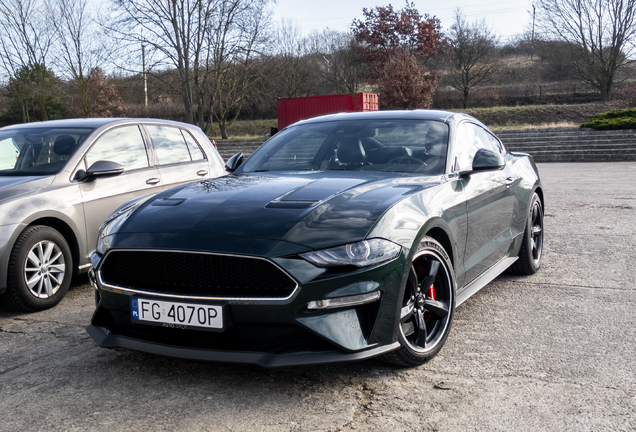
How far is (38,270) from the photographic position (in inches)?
177

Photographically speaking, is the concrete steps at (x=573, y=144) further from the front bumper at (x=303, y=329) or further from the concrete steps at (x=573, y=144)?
the front bumper at (x=303, y=329)

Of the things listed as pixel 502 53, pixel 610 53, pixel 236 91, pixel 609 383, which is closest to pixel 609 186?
pixel 609 383

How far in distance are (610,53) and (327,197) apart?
50.2 metres

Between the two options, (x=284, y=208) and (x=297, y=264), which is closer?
(x=297, y=264)

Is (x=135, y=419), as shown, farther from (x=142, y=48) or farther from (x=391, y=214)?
(x=142, y=48)

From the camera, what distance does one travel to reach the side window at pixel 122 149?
5.31 meters

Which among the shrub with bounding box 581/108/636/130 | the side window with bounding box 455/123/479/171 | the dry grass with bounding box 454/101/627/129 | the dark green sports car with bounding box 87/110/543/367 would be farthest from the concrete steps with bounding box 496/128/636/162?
the dark green sports car with bounding box 87/110/543/367

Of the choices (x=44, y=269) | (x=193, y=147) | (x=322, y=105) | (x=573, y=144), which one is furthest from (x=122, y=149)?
(x=322, y=105)

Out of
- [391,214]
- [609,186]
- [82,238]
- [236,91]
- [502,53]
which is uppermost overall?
[502,53]

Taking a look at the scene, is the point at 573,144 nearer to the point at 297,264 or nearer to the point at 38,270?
the point at 38,270

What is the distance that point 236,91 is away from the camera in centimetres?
4188

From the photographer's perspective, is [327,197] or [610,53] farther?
[610,53]

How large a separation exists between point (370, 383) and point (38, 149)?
3887 millimetres

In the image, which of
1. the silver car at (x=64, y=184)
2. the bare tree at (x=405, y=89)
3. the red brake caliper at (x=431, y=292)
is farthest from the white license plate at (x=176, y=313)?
the bare tree at (x=405, y=89)
